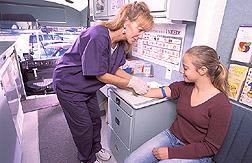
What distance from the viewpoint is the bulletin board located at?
1381 mm

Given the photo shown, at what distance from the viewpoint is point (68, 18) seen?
9.20 feet

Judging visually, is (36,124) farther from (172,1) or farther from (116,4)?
(172,1)

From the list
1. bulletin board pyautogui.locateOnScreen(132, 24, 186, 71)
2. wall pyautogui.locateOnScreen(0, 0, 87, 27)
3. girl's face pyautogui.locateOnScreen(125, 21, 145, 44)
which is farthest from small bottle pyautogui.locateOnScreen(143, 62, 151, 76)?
wall pyautogui.locateOnScreen(0, 0, 87, 27)

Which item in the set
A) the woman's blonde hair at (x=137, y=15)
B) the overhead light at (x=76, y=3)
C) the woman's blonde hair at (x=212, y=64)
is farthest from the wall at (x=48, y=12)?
the woman's blonde hair at (x=212, y=64)

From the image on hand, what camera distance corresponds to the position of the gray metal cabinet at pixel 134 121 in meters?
1.09

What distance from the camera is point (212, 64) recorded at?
0.84 metres

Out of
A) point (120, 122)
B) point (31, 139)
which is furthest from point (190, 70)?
point (31, 139)

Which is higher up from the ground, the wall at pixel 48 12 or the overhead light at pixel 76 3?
the overhead light at pixel 76 3

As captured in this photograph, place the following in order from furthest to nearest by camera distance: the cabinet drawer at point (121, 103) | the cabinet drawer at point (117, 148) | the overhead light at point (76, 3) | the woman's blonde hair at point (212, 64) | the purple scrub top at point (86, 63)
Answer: the overhead light at point (76, 3) → the cabinet drawer at point (117, 148) → the cabinet drawer at point (121, 103) → the purple scrub top at point (86, 63) → the woman's blonde hair at point (212, 64)

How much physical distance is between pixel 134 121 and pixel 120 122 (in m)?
0.20

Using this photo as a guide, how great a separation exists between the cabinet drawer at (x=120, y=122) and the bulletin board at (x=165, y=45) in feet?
2.29

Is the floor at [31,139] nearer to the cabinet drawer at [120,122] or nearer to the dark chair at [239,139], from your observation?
the cabinet drawer at [120,122]

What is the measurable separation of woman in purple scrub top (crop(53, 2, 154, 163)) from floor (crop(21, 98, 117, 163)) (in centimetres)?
50

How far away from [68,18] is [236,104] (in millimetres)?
2924
